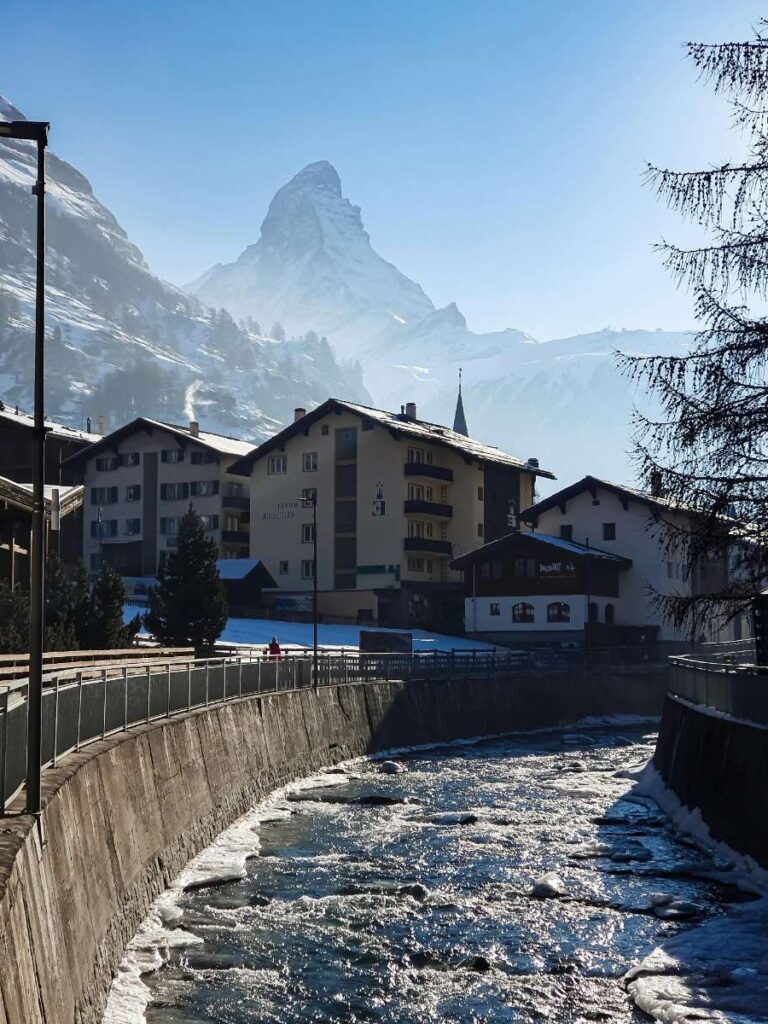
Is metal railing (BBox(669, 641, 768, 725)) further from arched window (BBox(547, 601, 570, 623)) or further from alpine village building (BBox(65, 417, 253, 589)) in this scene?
alpine village building (BBox(65, 417, 253, 589))

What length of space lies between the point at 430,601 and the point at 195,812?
6207cm

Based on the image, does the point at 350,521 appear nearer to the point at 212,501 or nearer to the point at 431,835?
the point at 212,501

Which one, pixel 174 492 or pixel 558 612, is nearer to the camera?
pixel 558 612

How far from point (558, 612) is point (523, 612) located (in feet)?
8.12

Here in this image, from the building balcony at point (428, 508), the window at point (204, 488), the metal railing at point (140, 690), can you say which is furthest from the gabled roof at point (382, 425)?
Answer: the metal railing at point (140, 690)

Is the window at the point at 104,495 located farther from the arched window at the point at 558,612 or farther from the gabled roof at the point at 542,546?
the arched window at the point at 558,612

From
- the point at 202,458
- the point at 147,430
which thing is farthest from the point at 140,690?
the point at 147,430

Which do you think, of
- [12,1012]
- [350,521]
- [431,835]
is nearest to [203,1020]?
[12,1012]

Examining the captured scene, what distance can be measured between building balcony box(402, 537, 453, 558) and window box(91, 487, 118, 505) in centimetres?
2572

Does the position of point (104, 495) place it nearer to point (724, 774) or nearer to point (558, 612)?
point (558, 612)

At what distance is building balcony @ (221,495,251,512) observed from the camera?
95062 mm

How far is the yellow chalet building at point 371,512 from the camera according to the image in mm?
85938

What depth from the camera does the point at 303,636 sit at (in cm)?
7438

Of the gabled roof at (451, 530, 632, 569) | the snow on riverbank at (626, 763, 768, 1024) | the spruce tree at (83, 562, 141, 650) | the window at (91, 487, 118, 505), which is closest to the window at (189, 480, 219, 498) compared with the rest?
the window at (91, 487, 118, 505)
